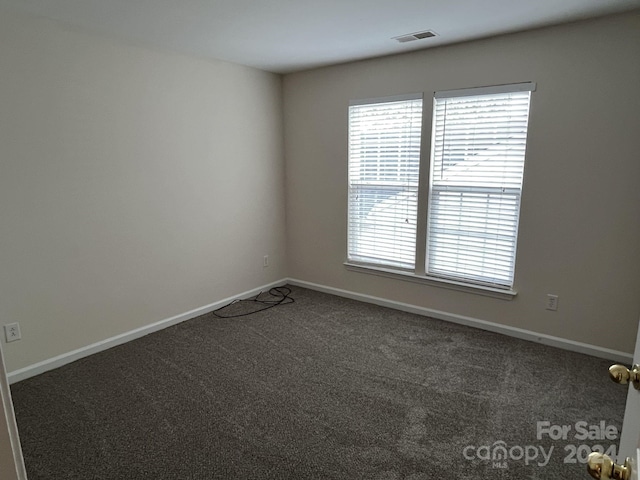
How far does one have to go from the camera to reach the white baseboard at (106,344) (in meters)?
2.78

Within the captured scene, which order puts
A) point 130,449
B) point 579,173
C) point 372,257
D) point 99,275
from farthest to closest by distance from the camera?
1. point 372,257
2. point 99,275
3. point 579,173
4. point 130,449

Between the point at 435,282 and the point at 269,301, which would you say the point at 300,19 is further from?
the point at 269,301

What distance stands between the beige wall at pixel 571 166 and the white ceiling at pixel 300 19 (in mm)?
178

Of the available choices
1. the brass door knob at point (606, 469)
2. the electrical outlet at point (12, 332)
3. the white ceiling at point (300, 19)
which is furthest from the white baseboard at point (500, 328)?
the electrical outlet at point (12, 332)

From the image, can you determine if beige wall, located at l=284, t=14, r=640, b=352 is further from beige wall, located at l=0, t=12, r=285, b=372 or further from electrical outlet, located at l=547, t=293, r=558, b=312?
beige wall, located at l=0, t=12, r=285, b=372

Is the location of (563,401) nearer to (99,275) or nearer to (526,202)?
(526,202)

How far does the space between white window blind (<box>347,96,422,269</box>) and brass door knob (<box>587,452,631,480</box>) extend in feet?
10.1

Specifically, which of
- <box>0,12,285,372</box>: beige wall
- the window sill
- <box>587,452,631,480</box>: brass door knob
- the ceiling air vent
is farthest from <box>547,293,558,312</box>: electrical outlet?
<box>0,12,285,372</box>: beige wall

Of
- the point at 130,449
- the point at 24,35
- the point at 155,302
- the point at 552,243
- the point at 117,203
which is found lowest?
the point at 130,449

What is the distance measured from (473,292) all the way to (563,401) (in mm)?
1191

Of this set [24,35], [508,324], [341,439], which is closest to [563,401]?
[508,324]

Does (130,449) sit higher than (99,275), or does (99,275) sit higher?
(99,275)

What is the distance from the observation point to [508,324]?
3381 millimetres

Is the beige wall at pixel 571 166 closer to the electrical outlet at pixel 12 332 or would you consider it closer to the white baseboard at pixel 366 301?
the white baseboard at pixel 366 301
